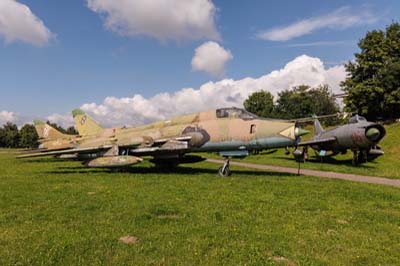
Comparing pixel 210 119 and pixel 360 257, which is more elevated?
pixel 210 119

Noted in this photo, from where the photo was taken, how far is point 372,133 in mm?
19141

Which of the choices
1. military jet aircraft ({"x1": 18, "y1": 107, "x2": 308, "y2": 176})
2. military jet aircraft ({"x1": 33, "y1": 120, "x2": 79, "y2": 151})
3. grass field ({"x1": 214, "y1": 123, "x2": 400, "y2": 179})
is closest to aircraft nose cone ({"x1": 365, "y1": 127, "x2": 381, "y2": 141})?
grass field ({"x1": 214, "y1": 123, "x2": 400, "y2": 179})

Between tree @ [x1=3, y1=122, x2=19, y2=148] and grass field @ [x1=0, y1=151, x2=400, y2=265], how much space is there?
4735 inches

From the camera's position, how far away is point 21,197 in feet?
27.8

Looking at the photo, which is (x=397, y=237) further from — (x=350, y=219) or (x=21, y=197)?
→ (x=21, y=197)

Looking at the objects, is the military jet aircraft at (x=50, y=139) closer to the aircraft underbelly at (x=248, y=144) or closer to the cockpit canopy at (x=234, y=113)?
the aircraft underbelly at (x=248, y=144)

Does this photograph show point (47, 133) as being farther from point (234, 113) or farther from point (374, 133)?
point (374, 133)

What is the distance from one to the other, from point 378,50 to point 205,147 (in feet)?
147

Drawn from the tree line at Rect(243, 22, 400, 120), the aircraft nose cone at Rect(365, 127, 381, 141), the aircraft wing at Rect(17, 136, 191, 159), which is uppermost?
the tree line at Rect(243, 22, 400, 120)

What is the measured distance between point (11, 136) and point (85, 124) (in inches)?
4280

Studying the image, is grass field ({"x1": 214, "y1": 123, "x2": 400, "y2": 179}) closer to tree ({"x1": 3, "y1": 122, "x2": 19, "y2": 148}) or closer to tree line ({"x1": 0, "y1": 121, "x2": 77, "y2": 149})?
tree line ({"x1": 0, "y1": 121, "x2": 77, "y2": 149})

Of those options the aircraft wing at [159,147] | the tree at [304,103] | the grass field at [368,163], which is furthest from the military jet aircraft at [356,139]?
the tree at [304,103]

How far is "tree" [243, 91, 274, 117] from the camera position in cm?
8922

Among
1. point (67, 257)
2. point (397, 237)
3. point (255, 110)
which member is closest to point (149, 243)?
point (67, 257)
